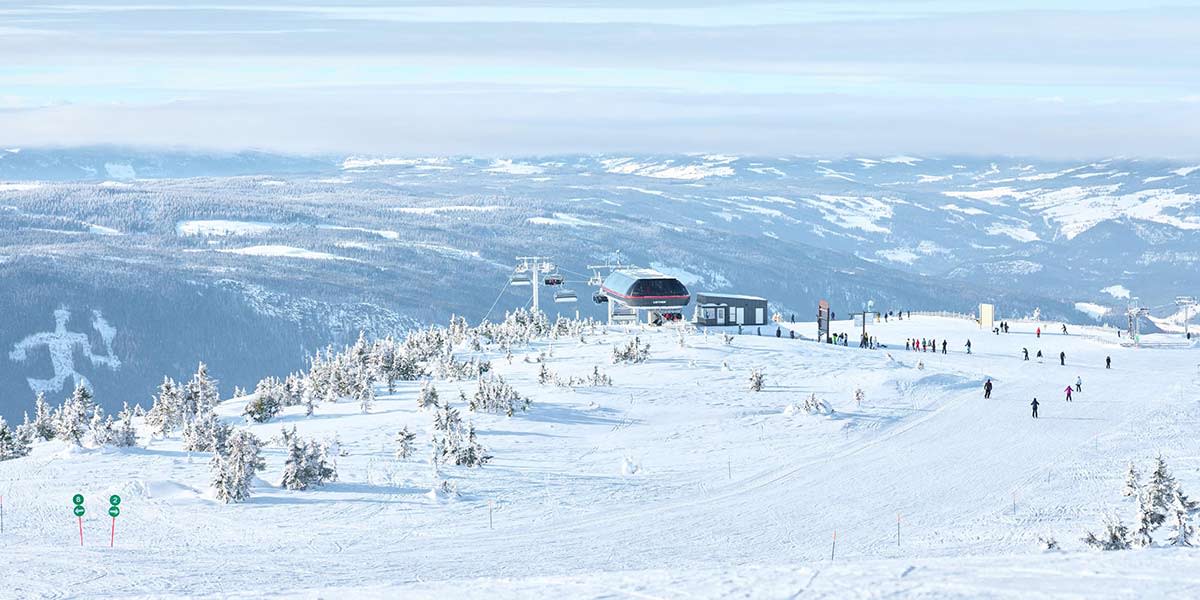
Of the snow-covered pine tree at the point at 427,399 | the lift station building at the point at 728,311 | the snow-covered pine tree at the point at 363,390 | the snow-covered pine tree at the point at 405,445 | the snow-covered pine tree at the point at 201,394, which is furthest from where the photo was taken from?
the lift station building at the point at 728,311

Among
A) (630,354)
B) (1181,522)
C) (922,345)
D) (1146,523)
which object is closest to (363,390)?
(630,354)

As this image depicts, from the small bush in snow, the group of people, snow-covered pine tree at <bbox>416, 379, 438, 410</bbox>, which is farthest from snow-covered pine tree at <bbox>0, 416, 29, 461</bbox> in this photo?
the group of people

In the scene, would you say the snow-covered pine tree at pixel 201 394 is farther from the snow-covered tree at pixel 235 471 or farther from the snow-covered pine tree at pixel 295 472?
the snow-covered tree at pixel 235 471

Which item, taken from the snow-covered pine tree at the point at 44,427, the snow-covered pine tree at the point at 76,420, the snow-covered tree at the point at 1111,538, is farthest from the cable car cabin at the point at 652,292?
the snow-covered tree at the point at 1111,538

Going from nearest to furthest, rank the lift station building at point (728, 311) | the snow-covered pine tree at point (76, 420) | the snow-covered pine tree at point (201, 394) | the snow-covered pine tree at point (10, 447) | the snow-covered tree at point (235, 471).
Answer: the snow-covered tree at point (235, 471) < the snow-covered pine tree at point (10, 447) < the snow-covered pine tree at point (76, 420) < the snow-covered pine tree at point (201, 394) < the lift station building at point (728, 311)

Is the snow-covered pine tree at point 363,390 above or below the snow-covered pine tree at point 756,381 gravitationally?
below

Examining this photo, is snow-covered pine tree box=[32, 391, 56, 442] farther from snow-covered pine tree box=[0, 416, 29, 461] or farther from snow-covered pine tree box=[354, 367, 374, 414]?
snow-covered pine tree box=[354, 367, 374, 414]

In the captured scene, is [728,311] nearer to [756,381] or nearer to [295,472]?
[756,381]
